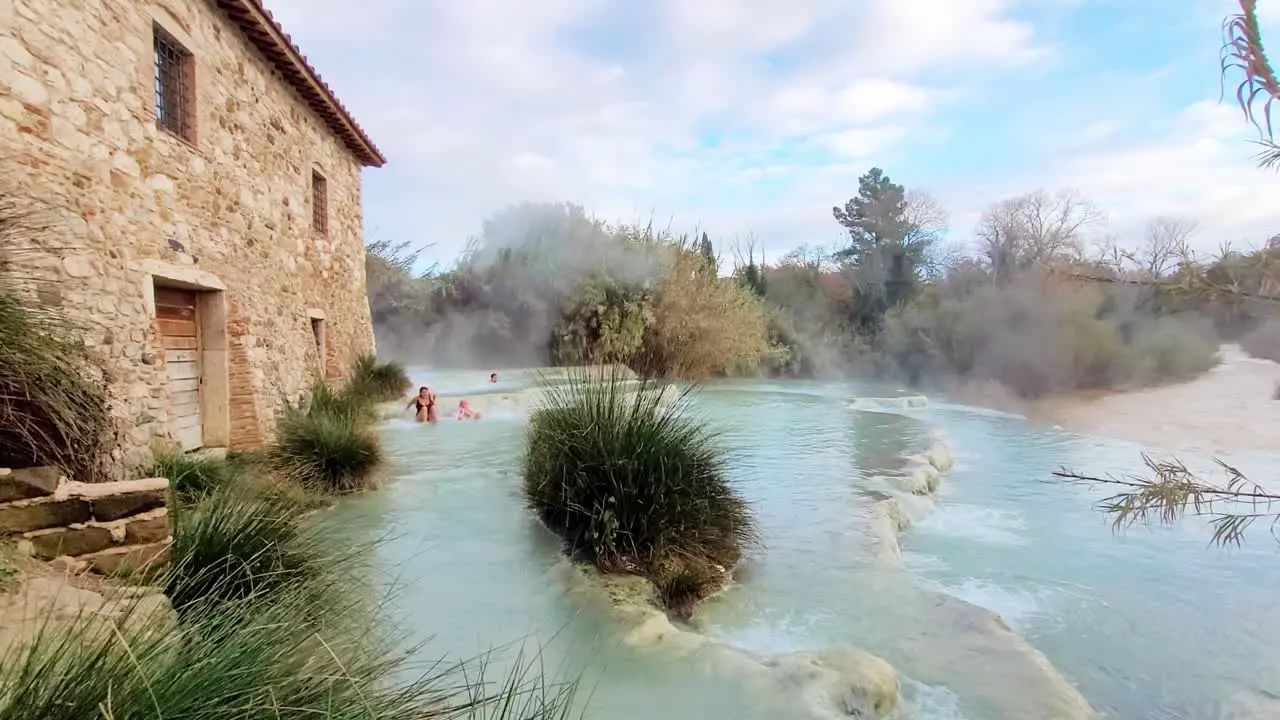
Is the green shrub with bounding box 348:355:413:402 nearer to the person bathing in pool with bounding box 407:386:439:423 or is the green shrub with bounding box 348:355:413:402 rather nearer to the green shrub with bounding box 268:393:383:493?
the person bathing in pool with bounding box 407:386:439:423

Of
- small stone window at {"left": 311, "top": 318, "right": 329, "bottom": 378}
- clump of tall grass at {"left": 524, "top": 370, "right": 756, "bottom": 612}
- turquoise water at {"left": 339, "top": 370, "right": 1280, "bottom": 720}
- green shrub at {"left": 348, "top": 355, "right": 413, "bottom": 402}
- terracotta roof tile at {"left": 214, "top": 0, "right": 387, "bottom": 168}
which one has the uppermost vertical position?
terracotta roof tile at {"left": 214, "top": 0, "right": 387, "bottom": 168}

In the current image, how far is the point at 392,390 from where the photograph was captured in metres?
11.0

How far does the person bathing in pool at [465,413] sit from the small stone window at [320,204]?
Answer: 3.10 meters

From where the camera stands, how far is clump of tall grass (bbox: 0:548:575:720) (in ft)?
4.51

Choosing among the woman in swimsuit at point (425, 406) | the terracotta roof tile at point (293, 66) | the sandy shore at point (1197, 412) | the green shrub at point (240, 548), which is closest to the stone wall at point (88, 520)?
the green shrub at point (240, 548)

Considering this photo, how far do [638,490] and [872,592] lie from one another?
5.44ft

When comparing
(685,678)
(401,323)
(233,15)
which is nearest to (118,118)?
(233,15)

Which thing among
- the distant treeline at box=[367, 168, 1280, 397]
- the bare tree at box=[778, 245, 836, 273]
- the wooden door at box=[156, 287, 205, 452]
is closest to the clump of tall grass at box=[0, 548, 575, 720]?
the wooden door at box=[156, 287, 205, 452]

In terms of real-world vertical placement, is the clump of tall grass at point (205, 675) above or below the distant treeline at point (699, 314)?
below

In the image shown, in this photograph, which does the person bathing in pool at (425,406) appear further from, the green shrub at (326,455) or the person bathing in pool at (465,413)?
the green shrub at (326,455)

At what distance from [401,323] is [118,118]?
16.6m

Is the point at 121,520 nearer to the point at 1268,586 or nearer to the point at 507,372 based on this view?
the point at 1268,586

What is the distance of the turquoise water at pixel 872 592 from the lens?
330 centimetres

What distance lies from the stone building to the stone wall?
1610 mm
